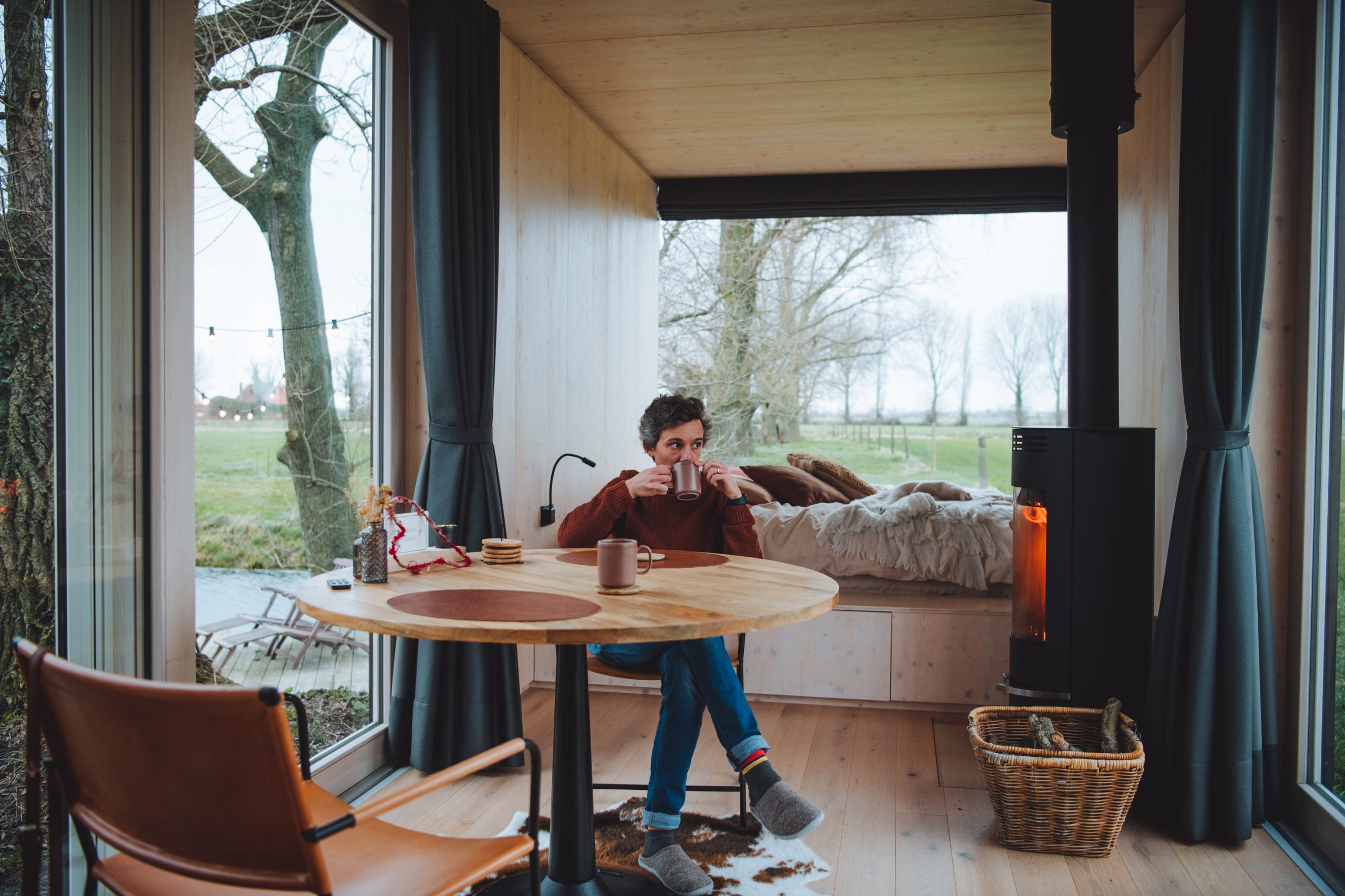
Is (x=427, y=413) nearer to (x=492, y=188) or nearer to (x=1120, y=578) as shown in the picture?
(x=492, y=188)

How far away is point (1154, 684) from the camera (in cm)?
250

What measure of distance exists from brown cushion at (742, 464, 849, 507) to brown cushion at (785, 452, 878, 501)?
4cm

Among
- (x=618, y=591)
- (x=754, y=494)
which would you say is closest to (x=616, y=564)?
(x=618, y=591)

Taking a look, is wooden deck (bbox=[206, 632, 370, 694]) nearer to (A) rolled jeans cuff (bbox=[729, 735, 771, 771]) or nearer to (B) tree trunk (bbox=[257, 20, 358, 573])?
(B) tree trunk (bbox=[257, 20, 358, 573])

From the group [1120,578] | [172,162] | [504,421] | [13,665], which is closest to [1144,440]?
[1120,578]

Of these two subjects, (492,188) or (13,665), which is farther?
(492,188)

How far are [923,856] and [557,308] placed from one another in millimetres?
2560

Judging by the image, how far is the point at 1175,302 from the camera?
307 cm

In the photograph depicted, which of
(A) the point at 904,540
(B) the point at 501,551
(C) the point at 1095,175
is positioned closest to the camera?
(B) the point at 501,551

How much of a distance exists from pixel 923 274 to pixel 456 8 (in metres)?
4.23

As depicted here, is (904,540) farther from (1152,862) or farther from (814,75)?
(814,75)

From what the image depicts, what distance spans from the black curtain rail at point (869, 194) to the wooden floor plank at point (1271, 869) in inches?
140

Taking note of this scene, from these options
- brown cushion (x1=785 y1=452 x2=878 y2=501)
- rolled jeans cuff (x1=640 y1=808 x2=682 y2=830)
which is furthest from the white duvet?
rolled jeans cuff (x1=640 y1=808 x2=682 y2=830)

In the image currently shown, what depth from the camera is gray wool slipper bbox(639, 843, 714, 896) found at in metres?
1.99
